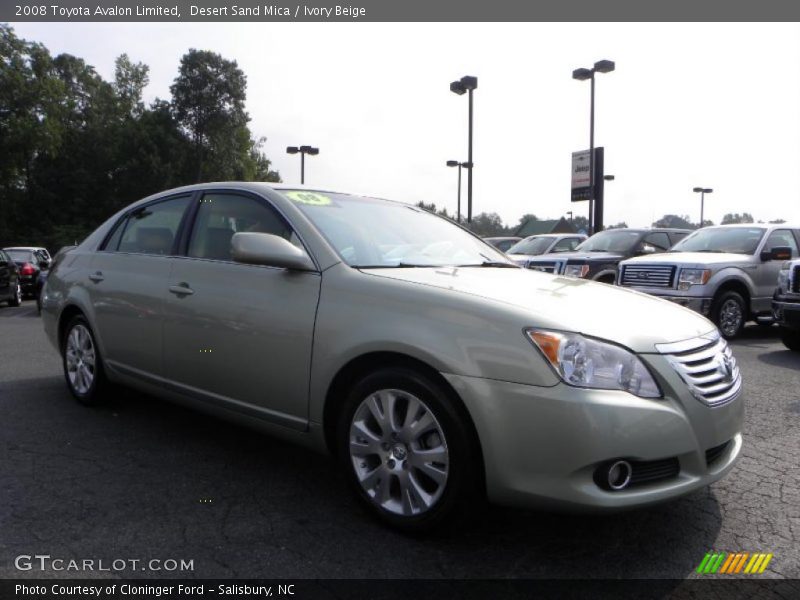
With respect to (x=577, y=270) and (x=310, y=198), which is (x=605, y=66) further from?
(x=310, y=198)

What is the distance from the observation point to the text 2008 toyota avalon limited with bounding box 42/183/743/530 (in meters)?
2.54

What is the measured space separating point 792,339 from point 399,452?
742 cm

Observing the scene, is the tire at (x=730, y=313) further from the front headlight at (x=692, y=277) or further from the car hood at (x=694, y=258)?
the car hood at (x=694, y=258)

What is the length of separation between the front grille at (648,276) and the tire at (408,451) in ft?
25.9

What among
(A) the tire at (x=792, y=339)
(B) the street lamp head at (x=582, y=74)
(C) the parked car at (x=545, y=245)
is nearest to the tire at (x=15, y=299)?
(C) the parked car at (x=545, y=245)

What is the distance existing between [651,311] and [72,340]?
13.8 feet

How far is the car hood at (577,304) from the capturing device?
2.67 meters

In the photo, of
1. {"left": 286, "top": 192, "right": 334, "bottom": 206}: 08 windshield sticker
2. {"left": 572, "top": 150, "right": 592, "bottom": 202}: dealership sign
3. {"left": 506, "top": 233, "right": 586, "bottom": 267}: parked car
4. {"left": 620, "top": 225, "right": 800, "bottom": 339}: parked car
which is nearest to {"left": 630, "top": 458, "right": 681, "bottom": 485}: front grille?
{"left": 286, "top": 192, "right": 334, "bottom": 206}: 08 windshield sticker

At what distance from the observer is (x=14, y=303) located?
15.3 meters

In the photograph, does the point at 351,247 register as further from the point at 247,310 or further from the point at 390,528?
the point at 390,528

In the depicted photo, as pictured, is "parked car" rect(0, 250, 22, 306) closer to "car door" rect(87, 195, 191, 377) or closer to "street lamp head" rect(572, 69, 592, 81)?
"car door" rect(87, 195, 191, 377)

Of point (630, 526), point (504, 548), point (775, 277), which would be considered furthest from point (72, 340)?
point (775, 277)

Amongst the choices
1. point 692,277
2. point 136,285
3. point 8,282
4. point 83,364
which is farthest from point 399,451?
point 8,282

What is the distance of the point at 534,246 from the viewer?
1543 centimetres
